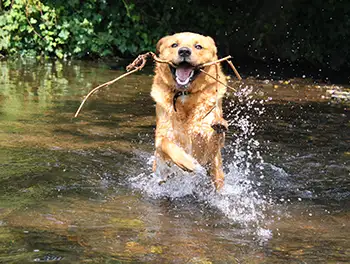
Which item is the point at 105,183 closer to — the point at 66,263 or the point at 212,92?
the point at 212,92

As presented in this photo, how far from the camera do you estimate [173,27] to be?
47.0 ft

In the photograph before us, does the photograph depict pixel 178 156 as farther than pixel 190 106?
No

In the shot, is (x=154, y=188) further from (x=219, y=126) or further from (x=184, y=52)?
(x=184, y=52)

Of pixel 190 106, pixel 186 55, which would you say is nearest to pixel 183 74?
pixel 186 55

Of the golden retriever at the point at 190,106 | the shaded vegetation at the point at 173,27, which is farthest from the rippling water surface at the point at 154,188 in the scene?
the shaded vegetation at the point at 173,27

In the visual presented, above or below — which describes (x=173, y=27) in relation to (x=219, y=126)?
above

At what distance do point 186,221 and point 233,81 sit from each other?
Answer: 729 cm

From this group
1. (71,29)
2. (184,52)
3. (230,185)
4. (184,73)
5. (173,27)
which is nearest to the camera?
(184,52)

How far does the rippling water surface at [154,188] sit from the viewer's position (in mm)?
3387

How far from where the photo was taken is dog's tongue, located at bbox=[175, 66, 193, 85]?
486 centimetres

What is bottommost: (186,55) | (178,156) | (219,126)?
(178,156)

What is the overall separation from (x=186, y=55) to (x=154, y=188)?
1.17m

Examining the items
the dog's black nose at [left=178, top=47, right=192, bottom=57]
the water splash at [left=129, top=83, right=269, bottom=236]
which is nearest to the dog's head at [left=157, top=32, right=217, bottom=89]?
the dog's black nose at [left=178, top=47, right=192, bottom=57]

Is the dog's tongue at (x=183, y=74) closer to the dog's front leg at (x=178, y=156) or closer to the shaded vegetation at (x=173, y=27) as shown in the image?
the dog's front leg at (x=178, y=156)
